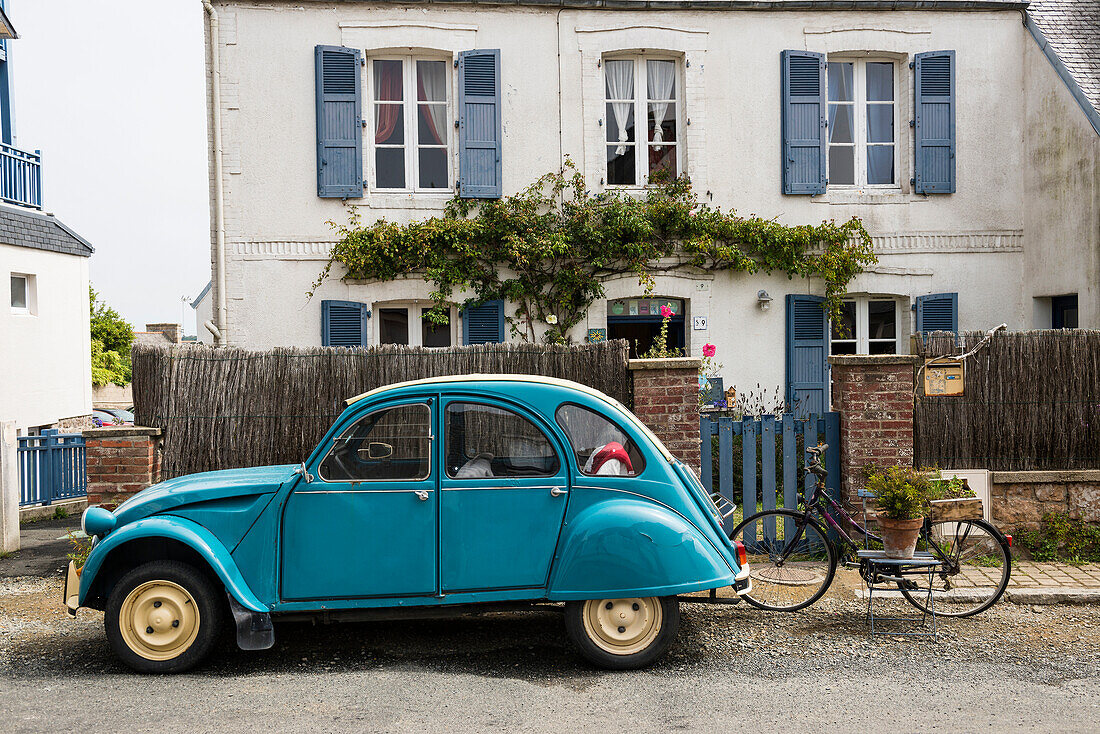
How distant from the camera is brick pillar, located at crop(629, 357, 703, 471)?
7.68 metres

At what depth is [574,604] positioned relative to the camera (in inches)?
215

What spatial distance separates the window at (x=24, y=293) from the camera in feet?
60.0

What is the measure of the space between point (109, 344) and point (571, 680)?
3748 centimetres

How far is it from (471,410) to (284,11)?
28.7 ft

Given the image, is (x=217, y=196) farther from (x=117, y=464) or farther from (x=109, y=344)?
(x=109, y=344)

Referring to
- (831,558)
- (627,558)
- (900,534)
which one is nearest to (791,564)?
(831,558)

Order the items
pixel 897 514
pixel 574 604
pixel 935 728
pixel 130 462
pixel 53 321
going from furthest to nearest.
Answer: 1. pixel 53 321
2. pixel 130 462
3. pixel 897 514
4. pixel 574 604
5. pixel 935 728

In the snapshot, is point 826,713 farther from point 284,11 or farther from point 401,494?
point 284,11

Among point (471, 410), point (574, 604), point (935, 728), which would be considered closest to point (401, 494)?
point (471, 410)

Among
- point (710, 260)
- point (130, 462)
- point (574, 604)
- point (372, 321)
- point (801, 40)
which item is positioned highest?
point (801, 40)

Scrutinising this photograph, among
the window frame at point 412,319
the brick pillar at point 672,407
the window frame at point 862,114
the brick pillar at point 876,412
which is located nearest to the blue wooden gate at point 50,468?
the window frame at point 412,319

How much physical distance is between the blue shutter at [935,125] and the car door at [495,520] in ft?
30.8

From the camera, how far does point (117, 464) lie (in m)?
7.65

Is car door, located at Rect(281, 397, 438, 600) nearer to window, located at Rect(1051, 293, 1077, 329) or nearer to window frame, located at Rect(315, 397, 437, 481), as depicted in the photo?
window frame, located at Rect(315, 397, 437, 481)
